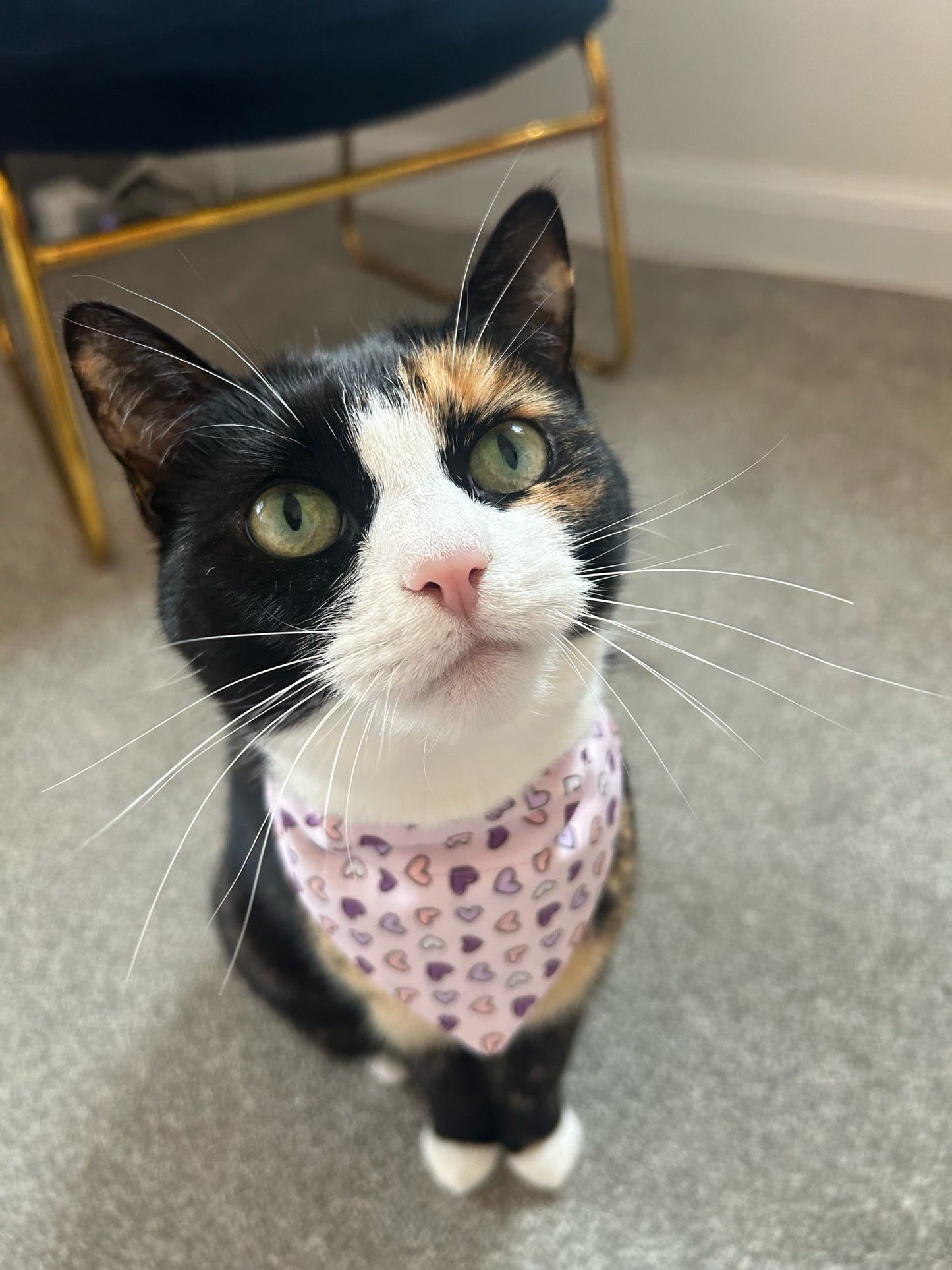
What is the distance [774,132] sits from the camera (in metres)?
1.75

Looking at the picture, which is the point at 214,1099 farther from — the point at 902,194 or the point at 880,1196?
the point at 902,194

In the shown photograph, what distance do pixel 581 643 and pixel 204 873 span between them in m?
0.65

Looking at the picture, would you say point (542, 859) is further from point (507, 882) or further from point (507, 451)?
point (507, 451)

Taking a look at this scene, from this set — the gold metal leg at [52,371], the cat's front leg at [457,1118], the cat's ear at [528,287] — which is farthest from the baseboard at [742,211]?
the cat's front leg at [457,1118]

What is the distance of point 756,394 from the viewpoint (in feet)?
5.17

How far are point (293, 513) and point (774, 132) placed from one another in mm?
1627

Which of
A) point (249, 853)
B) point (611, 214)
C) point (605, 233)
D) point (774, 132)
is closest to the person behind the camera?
point (249, 853)

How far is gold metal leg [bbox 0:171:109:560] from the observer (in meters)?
1.16

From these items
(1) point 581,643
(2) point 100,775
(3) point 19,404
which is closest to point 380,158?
A: (3) point 19,404

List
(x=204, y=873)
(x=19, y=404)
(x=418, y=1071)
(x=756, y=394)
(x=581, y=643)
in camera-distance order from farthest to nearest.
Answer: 1. (x=19, y=404)
2. (x=756, y=394)
3. (x=204, y=873)
4. (x=418, y=1071)
5. (x=581, y=643)

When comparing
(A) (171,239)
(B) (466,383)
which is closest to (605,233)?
(A) (171,239)

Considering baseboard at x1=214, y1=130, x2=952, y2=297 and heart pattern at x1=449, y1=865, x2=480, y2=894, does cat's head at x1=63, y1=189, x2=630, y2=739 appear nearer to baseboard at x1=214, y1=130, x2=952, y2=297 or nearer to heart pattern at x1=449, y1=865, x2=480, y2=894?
heart pattern at x1=449, y1=865, x2=480, y2=894

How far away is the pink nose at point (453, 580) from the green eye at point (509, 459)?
0.10m

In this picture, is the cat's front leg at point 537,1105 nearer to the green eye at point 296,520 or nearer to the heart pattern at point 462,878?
the heart pattern at point 462,878
